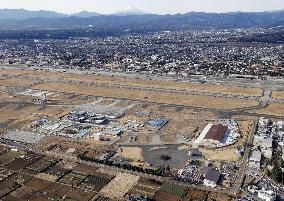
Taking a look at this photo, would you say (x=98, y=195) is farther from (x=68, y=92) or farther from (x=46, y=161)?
(x=68, y=92)

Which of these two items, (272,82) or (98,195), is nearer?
(98,195)

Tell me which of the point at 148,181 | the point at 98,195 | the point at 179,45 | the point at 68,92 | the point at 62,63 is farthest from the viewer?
the point at 179,45

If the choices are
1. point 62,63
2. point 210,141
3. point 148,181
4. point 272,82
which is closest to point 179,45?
point 62,63

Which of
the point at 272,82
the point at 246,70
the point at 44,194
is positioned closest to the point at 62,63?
the point at 246,70

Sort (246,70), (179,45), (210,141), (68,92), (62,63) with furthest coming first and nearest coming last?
1. (179,45)
2. (62,63)
3. (246,70)
4. (68,92)
5. (210,141)

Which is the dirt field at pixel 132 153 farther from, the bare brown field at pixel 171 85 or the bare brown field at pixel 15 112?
the bare brown field at pixel 171 85
